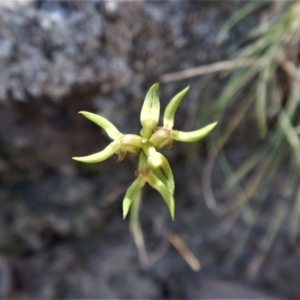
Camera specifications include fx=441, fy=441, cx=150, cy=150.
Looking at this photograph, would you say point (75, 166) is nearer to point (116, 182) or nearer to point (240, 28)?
point (116, 182)

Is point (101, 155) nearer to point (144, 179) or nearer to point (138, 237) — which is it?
point (144, 179)

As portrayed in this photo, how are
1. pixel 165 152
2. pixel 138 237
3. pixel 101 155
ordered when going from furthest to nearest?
pixel 138 237, pixel 165 152, pixel 101 155

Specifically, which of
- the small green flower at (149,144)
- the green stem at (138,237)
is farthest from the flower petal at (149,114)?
the green stem at (138,237)

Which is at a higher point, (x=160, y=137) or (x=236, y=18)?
(x=236, y=18)

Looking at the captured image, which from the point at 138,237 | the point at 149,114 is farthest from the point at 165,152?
the point at 149,114

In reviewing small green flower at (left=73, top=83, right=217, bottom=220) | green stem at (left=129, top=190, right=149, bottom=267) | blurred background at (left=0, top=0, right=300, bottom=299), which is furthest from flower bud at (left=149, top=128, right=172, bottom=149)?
green stem at (left=129, top=190, right=149, bottom=267)

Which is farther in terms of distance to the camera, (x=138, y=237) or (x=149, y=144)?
(x=138, y=237)

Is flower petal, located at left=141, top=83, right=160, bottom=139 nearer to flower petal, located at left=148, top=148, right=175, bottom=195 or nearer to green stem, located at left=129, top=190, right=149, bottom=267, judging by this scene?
flower petal, located at left=148, top=148, right=175, bottom=195
